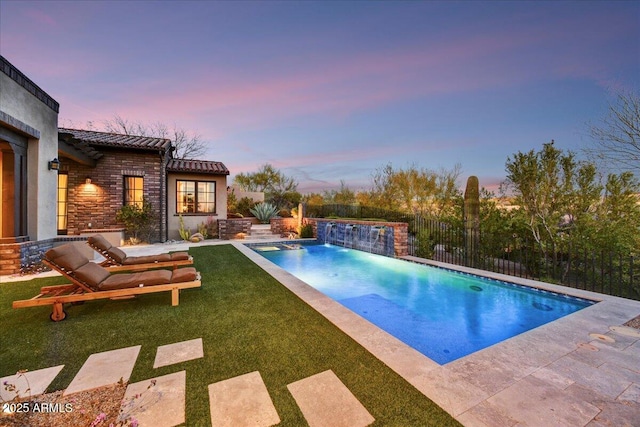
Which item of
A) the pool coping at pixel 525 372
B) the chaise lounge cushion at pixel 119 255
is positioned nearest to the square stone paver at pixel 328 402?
the pool coping at pixel 525 372

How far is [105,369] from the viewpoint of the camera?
8.11 feet

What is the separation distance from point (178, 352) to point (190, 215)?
36.7 ft

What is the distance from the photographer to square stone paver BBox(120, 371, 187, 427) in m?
1.84

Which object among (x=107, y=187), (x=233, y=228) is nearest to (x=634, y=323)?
(x=233, y=228)

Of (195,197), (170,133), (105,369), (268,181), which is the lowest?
(105,369)

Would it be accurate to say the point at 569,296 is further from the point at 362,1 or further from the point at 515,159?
the point at 362,1

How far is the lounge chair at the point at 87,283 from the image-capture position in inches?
143

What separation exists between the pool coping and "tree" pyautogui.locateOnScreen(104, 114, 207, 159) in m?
24.8

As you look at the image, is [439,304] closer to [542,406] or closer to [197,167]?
[542,406]

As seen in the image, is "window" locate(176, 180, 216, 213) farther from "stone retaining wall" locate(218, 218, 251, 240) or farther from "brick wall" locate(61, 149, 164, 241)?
"brick wall" locate(61, 149, 164, 241)

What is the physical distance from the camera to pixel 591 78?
846 centimetres

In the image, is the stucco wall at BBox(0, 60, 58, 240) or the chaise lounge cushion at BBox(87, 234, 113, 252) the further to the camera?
the stucco wall at BBox(0, 60, 58, 240)

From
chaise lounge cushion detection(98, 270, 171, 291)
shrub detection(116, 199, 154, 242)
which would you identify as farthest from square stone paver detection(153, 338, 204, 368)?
shrub detection(116, 199, 154, 242)

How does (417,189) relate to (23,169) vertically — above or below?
above
